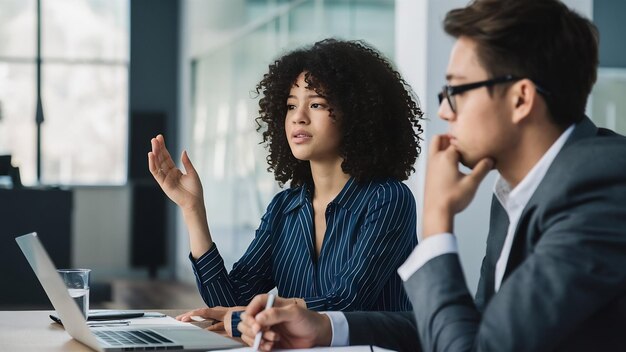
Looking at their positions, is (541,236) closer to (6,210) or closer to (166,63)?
(6,210)

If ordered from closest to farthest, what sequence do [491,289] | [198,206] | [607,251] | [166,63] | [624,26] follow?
[607,251] → [491,289] → [198,206] → [624,26] → [166,63]

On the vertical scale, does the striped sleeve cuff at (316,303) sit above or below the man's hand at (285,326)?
below

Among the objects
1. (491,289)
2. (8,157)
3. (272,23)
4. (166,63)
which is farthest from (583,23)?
(166,63)

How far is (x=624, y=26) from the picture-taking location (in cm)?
437

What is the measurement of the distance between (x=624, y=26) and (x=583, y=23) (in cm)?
322

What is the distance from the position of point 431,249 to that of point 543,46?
0.33 m

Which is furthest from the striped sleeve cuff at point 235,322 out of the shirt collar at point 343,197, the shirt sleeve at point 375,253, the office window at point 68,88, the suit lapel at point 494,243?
the office window at point 68,88

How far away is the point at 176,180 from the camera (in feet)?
7.38

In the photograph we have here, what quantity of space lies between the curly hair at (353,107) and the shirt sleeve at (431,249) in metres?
1.02

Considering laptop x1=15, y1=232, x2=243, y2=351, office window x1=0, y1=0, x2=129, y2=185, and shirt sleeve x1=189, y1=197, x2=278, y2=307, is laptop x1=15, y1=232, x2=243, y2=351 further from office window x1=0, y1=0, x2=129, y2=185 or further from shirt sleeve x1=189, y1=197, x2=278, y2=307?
office window x1=0, y1=0, x2=129, y2=185

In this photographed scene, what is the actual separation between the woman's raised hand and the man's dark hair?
3.37 feet

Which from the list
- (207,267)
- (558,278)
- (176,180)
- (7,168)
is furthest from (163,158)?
(7,168)

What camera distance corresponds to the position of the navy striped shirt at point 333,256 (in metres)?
2.17

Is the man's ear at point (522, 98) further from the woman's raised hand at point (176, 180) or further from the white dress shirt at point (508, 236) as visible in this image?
the woman's raised hand at point (176, 180)
